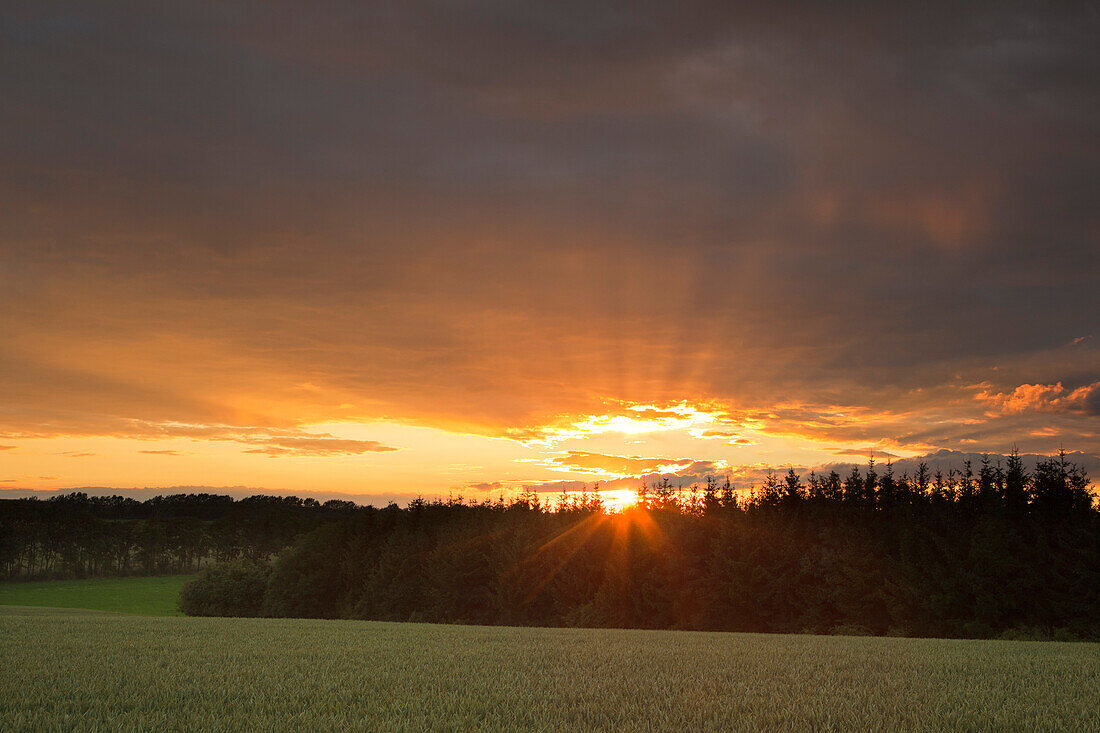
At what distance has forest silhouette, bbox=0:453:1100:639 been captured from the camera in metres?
48.0

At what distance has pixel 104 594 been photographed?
11488 centimetres

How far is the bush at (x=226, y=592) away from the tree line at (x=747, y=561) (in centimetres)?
205

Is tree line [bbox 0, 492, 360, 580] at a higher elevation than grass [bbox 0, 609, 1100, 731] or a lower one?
lower

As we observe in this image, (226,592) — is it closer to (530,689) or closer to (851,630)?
(851,630)

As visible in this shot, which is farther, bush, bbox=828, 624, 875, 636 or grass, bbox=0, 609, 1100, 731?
bush, bbox=828, 624, 875, 636

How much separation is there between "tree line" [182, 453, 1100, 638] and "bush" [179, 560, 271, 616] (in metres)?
2.05

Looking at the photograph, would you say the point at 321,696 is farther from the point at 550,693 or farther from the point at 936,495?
the point at 936,495

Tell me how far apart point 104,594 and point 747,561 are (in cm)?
11016

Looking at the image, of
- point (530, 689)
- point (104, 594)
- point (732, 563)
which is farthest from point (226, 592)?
point (530, 689)

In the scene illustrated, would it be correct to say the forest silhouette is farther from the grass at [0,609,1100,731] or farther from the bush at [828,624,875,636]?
the grass at [0,609,1100,731]

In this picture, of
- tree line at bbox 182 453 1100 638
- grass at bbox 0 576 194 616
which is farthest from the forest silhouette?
grass at bbox 0 576 194 616

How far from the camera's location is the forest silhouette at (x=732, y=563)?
4797 cm

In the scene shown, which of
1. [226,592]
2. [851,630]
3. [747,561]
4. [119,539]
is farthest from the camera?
[119,539]

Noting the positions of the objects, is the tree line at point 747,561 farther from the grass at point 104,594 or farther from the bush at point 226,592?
the grass at point 104,594
